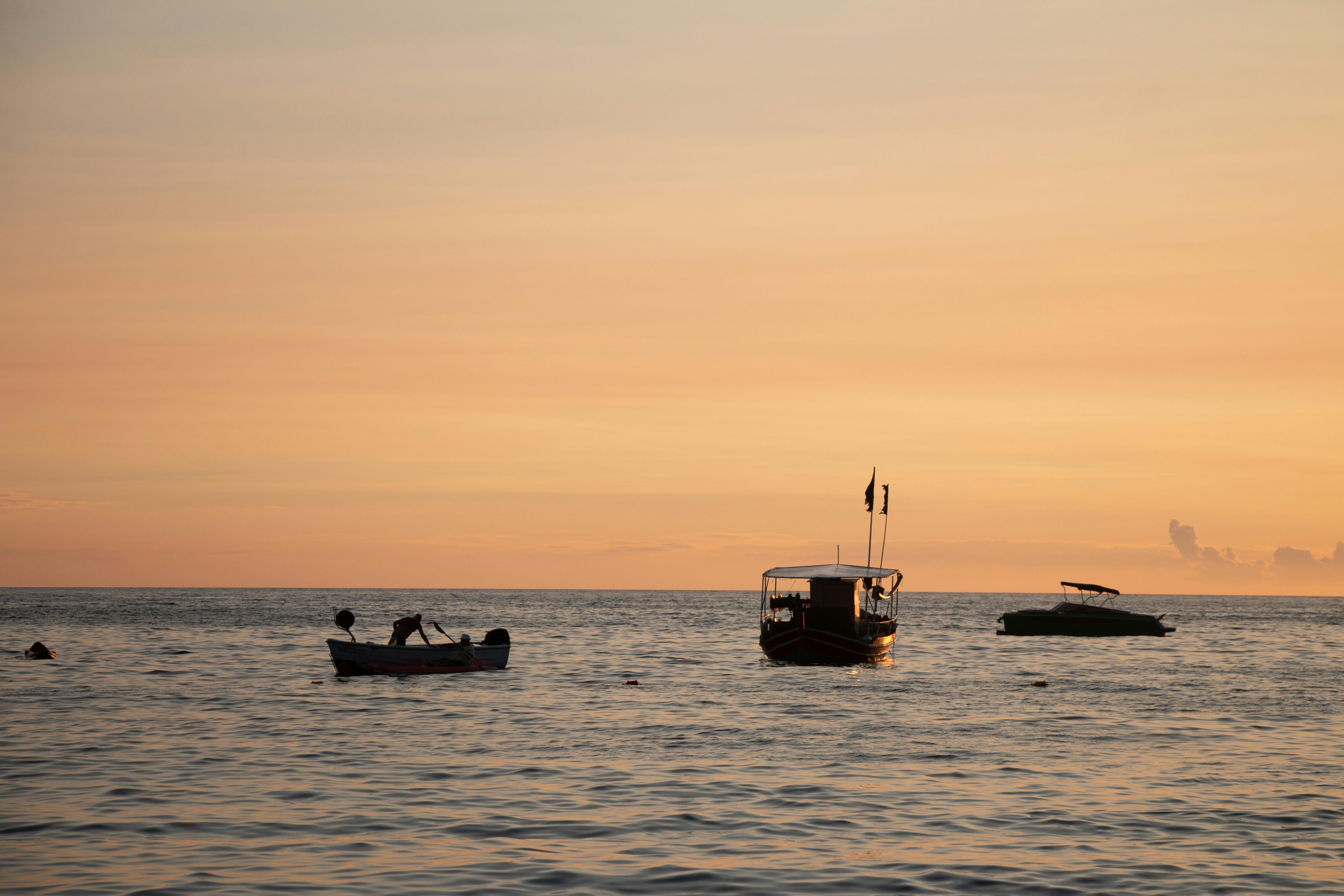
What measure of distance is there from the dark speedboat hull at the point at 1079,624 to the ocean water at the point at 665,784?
3757 cm

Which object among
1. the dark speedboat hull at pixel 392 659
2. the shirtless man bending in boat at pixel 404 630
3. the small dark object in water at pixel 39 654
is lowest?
the small dark object in water at pixel 39 654

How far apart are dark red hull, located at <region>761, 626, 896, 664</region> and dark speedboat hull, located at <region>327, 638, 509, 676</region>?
16.2m

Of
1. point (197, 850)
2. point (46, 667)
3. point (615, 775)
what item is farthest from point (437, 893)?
point (46, 667)

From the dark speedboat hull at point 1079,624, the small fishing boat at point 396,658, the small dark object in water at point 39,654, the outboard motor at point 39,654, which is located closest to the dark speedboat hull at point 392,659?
the small fishing boat at point 396,658

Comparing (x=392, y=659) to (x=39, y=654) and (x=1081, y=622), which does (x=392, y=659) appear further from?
(x=1081, y=622)

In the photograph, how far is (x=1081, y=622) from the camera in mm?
90312

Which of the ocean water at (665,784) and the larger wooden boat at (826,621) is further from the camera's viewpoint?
the larger wooden boat at (826,621)

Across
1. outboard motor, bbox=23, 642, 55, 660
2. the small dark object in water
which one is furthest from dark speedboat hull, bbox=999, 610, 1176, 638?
the small dark object in water

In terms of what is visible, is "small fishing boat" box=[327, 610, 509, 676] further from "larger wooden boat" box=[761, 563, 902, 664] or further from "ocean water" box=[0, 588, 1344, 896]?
"larger wooden boat" box=[761, 563, 902, 664]

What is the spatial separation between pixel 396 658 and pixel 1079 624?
59.9 meters

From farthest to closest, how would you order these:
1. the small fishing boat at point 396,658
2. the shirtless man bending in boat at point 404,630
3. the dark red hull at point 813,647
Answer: the dark red hull at point 813,647 → the shirtless man bending in boat at point 404,630 → the small fishing boat at point 396,658

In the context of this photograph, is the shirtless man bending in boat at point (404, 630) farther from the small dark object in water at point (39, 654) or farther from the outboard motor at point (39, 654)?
the small dark object in water at point (39, 654)

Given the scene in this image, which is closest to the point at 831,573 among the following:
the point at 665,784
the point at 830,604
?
the point at 830,604

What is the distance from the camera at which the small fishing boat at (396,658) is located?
156 feet
